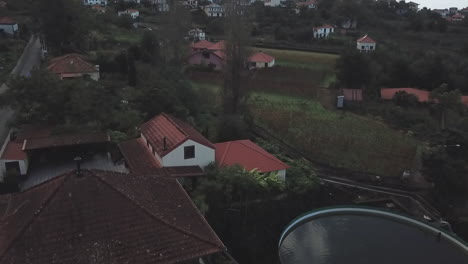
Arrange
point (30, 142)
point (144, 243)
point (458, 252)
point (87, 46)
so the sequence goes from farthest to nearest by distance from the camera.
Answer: point (87, 46), point (30, 142), point (458, 252), point (144, 243)

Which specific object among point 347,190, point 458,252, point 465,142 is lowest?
point 458,252

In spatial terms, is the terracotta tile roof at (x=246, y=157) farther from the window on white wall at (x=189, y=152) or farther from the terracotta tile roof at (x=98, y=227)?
the terracotta tile roof at (x=98, y=227)

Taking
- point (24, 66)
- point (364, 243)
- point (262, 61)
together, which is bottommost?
point (364, 243)

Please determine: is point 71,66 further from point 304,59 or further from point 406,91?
point 304,59

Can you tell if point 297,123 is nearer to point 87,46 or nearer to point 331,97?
point 331,97

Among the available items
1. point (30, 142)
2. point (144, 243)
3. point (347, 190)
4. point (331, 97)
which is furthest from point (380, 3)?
point (144, 243)

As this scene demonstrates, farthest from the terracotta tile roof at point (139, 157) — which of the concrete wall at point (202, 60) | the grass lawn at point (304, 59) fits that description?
the grass lawn at point (304, 59)

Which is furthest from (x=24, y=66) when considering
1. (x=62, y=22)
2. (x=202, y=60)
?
(x=202, y=60)
